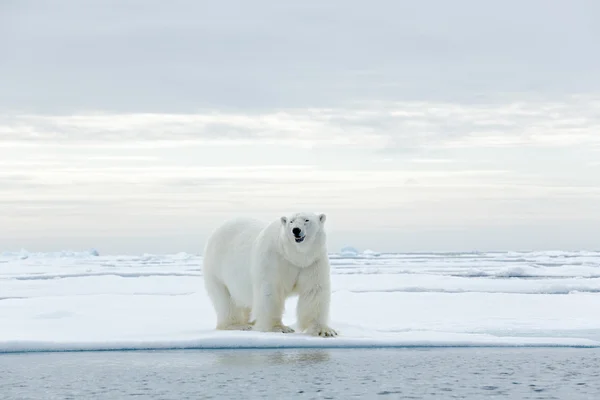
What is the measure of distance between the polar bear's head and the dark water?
0.95m

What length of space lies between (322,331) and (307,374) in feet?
5.76

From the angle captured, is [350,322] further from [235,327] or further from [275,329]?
[275,329]

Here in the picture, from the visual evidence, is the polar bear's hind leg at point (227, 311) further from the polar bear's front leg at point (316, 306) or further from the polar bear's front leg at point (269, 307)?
the polar bear's front leg at point (316, 306)

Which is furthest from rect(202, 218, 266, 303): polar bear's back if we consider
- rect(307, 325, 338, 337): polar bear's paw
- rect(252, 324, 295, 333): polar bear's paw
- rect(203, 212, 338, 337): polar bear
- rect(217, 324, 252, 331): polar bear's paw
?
rect(307, 325, 338, 337): polar bear's paw

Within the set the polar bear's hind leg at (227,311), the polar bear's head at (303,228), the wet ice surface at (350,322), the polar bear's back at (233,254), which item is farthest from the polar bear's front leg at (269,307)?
the polar bear's hind leg at (227,311)

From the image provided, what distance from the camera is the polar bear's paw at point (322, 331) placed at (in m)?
6.72

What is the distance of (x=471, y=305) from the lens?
9930 mm

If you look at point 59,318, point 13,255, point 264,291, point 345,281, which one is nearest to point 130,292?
point 345,281

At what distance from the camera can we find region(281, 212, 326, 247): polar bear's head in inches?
259

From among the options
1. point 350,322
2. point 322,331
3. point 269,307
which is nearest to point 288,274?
point 269,307

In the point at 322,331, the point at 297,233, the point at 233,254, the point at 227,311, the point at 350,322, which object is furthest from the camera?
the point at 350,322

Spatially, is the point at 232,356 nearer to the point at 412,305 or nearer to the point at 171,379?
the point at 171,379

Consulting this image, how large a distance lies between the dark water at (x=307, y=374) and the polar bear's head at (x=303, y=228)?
0.95 meters

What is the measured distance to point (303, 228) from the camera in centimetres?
659
